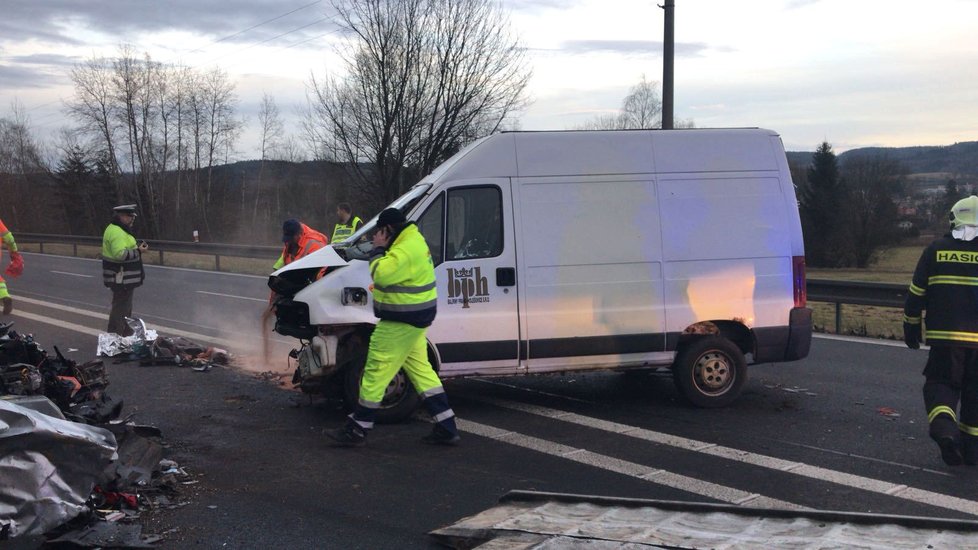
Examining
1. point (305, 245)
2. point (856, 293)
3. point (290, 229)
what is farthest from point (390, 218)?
point (856, 293)

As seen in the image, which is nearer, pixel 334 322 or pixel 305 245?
pixel 334 322

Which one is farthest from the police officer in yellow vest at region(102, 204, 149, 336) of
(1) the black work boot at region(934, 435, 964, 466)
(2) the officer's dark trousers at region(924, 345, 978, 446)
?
(1) the black work boot at region(934, 435, 964, 466)

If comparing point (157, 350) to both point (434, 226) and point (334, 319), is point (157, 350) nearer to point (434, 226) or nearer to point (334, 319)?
point (334, 319)

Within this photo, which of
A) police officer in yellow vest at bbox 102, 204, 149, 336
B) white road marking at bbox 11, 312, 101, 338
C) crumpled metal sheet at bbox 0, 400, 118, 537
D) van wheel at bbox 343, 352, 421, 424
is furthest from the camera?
white road marking at bbox 11, 312, 101, 338

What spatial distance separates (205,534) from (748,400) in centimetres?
538

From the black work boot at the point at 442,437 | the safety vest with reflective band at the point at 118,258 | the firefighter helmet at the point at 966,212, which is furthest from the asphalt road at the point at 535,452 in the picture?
the firefighter helmet at the point at 966,212

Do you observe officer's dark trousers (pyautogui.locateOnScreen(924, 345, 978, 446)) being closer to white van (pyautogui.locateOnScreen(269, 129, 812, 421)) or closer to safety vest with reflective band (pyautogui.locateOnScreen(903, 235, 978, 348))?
safety vest with reflective band (pyautogui.locateOnScreen(903, 235, 978, 348))

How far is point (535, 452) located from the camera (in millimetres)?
6398

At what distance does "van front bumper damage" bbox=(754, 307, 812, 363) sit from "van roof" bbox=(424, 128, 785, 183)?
56.9 inches

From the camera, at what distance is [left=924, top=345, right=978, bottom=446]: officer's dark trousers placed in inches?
234

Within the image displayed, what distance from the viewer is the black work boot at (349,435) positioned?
646 cm

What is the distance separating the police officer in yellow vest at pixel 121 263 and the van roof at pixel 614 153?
561 cm

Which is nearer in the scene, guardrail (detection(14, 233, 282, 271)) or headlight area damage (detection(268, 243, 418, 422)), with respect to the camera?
headlight area damage (detection(268, 243, 418, 422))

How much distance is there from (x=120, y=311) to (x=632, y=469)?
823 cm
